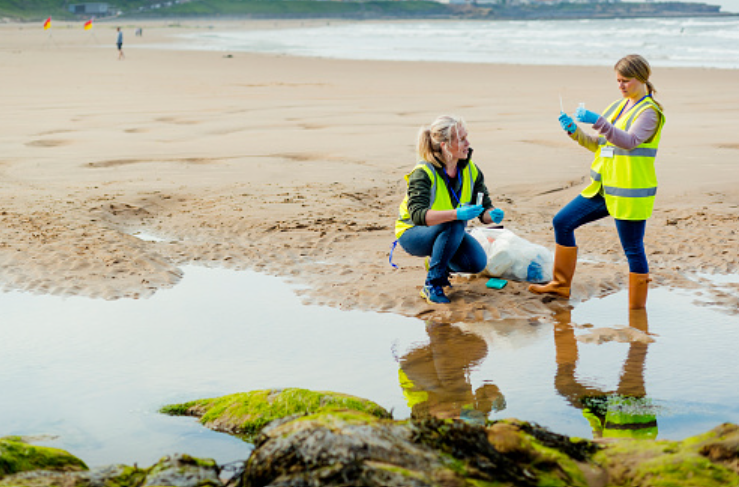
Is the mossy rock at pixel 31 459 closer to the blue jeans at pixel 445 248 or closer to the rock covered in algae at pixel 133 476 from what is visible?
the rock covered in algae at pixel 133 476

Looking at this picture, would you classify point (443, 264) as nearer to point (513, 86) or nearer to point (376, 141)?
point (376, 141)

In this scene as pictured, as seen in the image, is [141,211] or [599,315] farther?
[141,211]

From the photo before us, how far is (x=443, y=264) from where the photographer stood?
6.12m

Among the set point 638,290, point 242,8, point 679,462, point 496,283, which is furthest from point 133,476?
point 242,8

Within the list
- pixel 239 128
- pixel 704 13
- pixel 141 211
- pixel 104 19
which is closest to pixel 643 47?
pixel 239 128

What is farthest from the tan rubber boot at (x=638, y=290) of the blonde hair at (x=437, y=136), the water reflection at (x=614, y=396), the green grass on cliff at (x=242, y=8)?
the green grass on cliff at (x=242, y=8)

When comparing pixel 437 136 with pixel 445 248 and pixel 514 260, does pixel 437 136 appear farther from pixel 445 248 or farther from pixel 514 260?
pixel 514 260

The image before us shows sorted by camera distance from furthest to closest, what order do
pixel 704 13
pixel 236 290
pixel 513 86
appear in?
pixel 704 13 < pixel 513 86 < pixel 236 290

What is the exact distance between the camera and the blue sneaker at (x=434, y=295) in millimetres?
6137

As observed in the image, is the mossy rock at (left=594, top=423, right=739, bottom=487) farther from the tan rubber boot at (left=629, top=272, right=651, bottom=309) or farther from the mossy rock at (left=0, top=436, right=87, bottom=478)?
the tan rubber boot at (left=629, top=272, right=651, bottom=309)

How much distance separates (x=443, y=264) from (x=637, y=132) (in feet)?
5.09

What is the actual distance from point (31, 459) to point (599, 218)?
4074mm

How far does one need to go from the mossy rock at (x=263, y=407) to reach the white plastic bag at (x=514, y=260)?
272 centimetres

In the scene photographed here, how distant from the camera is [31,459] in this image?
3346 mm
